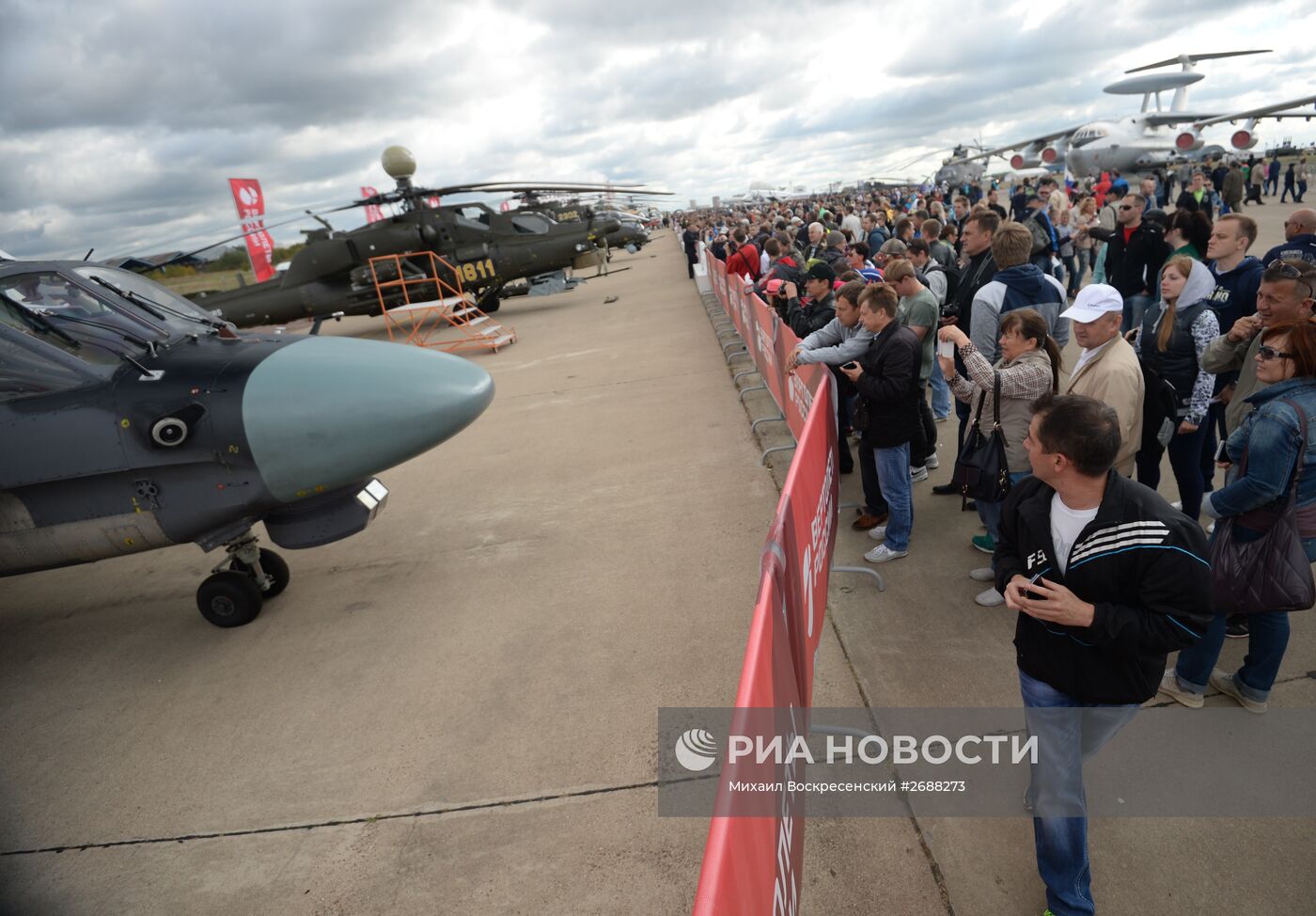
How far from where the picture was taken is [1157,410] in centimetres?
332

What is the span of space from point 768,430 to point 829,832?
4.74 m

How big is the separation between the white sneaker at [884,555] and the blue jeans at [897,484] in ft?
0.30

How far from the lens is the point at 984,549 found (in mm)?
4203

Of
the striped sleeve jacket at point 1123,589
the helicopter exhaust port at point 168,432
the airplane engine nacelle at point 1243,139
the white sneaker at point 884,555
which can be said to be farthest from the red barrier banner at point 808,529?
the airplane engine nacelle at point 1243,139

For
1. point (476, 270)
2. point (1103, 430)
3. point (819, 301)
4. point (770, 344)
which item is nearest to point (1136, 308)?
point (819, 301)

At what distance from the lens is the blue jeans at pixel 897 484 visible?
410 cm

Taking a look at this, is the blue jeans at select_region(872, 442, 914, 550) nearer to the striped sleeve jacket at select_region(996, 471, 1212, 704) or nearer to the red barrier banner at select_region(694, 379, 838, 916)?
the red barrier banner at select_region(694, 379, 838, 916)

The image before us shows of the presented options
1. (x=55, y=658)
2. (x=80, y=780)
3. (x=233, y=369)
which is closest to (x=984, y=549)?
(x=233, y=369)

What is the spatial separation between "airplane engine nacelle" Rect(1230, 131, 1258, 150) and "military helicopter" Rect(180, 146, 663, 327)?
29.9 metres

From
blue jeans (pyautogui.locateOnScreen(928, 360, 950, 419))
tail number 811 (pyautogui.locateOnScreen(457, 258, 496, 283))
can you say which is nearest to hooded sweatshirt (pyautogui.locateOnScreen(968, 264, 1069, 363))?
blue jeans (pyautogui.locateOnScreen(928, 360, 950, 419))

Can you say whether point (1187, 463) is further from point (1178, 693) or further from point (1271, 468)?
point (1271, 468)

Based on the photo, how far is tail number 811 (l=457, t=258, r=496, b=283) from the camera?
583 inches

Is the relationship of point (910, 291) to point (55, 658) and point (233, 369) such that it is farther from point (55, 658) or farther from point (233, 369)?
point (55, 658)

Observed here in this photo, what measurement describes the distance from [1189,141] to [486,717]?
123ft
